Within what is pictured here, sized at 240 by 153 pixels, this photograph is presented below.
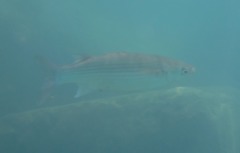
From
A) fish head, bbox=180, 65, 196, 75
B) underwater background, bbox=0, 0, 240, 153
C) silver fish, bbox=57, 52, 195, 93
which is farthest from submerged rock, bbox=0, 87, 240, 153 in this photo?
fish head, bbox=180, 65, 196, 75

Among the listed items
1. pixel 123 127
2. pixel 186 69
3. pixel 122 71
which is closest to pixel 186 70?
pixel 186 69

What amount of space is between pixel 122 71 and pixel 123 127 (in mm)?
6233

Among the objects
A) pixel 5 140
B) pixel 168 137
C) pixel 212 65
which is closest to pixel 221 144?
pixel 168 137

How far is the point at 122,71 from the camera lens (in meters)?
4.12

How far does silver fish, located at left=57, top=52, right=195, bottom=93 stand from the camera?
3939 mm

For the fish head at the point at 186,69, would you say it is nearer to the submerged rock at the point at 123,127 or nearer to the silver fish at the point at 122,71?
the silver fish at the point at 122,71

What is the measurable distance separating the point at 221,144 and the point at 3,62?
7778 mm

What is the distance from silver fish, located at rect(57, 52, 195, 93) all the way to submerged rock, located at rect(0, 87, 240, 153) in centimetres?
568

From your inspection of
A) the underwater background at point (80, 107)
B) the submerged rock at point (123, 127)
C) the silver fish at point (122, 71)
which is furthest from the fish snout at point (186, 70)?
the submerged rock at point (123, 127)

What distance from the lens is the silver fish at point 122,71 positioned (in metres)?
3.94

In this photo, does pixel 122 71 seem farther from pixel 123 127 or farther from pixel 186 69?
pixel 123 127

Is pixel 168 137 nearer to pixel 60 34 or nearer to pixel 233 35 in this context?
pixel 60 34

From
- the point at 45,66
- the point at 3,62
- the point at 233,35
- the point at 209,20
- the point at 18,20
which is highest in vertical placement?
the point at 209,20

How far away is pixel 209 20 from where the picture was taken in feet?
130
